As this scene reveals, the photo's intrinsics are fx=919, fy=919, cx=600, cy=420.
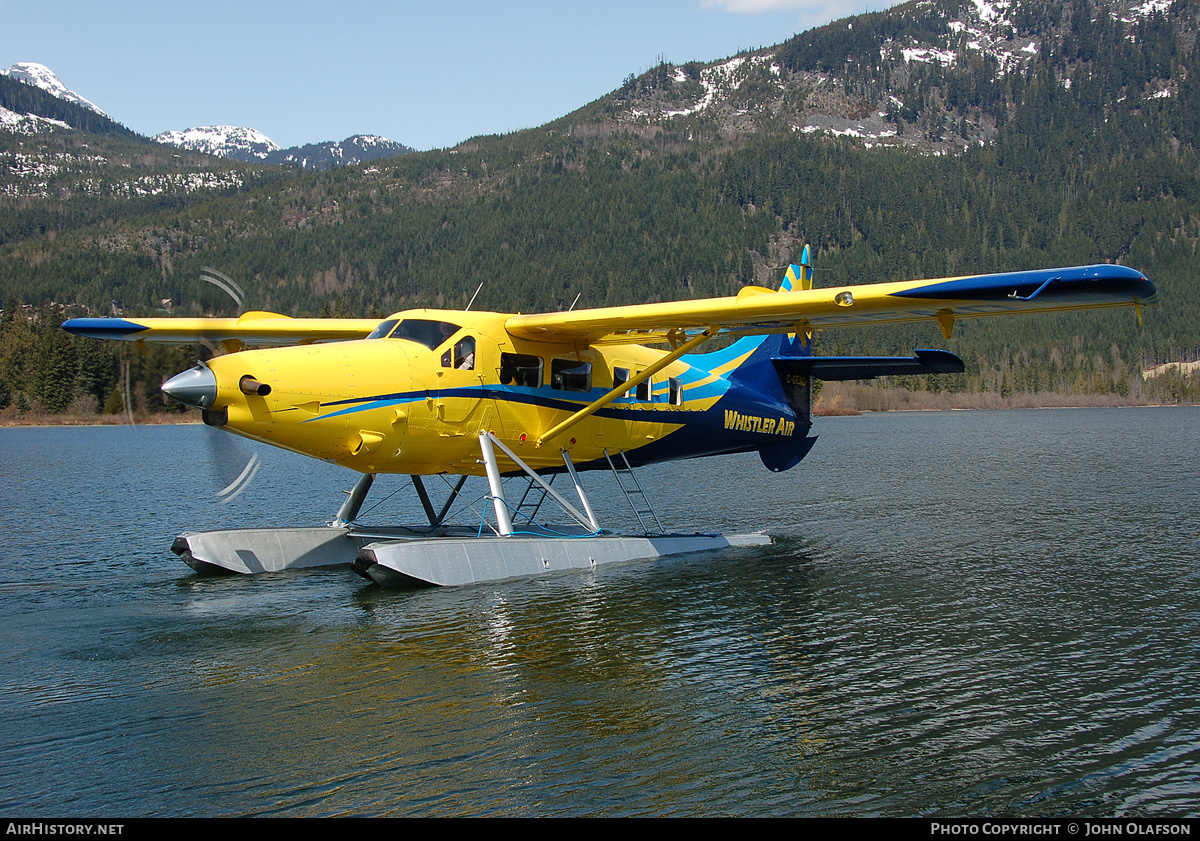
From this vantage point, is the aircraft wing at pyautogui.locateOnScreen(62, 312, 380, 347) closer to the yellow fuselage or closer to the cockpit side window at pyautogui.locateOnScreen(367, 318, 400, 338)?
the cockpit side window at pyautogui.locateOnScreen(367, 318, 400, 338)

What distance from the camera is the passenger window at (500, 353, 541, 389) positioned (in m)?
12.4

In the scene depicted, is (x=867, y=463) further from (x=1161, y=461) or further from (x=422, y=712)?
(x=422, y=712)

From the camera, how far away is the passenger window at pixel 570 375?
12945mm

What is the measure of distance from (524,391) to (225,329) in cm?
462

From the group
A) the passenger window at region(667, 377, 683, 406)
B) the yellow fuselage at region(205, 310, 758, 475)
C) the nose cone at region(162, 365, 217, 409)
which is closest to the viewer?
the nose cone at region(162, 365, 217, 409)

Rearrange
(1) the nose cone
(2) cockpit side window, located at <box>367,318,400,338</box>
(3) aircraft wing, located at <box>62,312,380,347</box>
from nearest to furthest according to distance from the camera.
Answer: (1) the nose cone → (2) cockpit side window, located at <box>367,318,400,338</box> → (3) aircraft wing, located at <box>62,312,380,347</box>

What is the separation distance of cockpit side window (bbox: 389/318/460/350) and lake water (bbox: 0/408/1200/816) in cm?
266

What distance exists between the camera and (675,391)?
14.4m

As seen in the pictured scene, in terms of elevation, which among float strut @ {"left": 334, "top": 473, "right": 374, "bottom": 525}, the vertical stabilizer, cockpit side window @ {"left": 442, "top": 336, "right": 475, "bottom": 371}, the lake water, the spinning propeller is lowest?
the lake water

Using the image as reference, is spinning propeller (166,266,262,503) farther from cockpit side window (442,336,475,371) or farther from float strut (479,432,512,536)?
float strut (479,432,512,536)

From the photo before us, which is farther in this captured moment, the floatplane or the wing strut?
the wing strut

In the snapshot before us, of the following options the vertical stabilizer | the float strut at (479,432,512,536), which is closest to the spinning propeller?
the float strut at (479,432,512,536)

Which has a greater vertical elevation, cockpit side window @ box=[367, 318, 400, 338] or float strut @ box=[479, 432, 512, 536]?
cockpit side window @ box=[367, 318, 400, 338]
